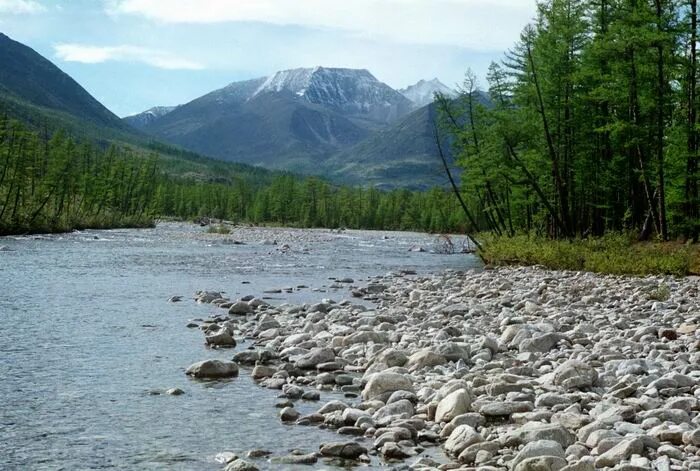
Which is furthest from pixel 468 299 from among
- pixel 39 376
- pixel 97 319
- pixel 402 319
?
pixel 39 376

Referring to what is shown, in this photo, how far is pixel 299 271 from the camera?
32.7 metres

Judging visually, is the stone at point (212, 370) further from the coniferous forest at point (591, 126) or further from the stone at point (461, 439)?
the coniferous forest at point (591, 126)

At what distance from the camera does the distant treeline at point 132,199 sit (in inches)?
2616

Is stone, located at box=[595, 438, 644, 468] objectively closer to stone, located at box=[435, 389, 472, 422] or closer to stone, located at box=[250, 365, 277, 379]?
stone, located at box=[435, 389, 472, 422]

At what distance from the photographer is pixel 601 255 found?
88.7 feet

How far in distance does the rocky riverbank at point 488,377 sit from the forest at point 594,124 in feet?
42.3

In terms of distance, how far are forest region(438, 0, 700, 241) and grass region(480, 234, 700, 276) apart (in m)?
1.73

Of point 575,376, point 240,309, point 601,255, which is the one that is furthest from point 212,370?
point 601,255

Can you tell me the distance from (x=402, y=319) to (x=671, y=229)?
71.3 ft

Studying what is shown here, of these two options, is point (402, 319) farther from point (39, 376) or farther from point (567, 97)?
point (567, 97)

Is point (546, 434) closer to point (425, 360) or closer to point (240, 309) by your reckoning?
point (425, 360)

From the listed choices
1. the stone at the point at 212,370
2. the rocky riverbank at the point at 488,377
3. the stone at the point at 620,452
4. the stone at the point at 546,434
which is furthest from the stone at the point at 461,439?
the stone at the point at 212,370

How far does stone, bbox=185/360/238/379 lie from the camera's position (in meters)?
11.0

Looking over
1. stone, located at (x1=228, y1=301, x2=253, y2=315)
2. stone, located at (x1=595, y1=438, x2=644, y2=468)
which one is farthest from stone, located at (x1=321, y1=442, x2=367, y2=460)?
stone, located at (x1=228, y1=301, x2=253, y2=315)
